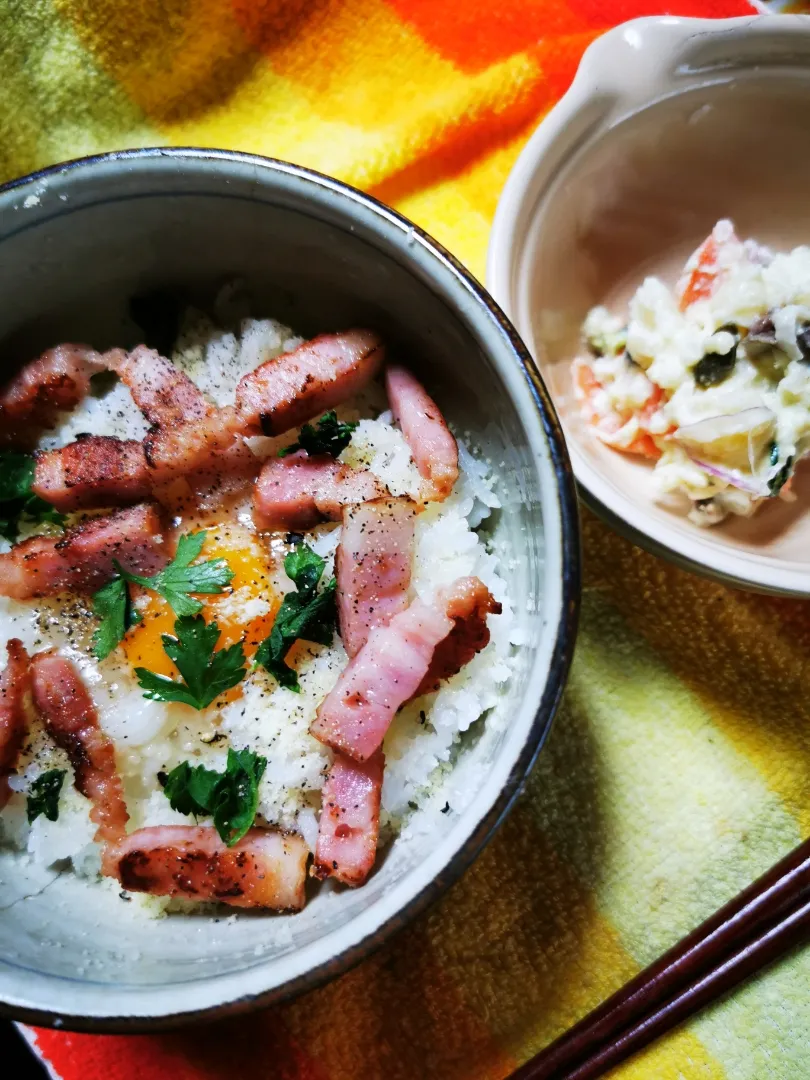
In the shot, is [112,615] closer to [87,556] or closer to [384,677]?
[87,556]

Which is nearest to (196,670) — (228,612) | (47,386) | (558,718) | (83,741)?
(228,612)

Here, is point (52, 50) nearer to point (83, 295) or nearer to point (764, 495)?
point (83, 295)

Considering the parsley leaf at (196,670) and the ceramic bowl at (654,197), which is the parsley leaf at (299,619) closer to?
the parsley leaf at (196,670)

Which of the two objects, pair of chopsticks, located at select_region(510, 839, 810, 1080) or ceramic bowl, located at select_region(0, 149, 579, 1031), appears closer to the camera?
ceramic bowl, located at select_region(0, 149, 579, 1031)

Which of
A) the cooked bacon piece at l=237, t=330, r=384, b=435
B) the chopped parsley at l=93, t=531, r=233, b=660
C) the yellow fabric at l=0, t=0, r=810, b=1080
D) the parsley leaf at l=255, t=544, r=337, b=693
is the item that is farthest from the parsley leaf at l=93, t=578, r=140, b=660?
the yellow fabric at l=0, t=0, r=810, b=1080

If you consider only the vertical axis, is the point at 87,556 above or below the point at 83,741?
above

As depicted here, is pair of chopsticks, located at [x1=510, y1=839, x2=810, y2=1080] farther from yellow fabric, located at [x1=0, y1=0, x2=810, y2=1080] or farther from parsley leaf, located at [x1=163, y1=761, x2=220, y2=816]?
parsley leaf, located at [x1=163, y1=761, x2=220, y2=816]
